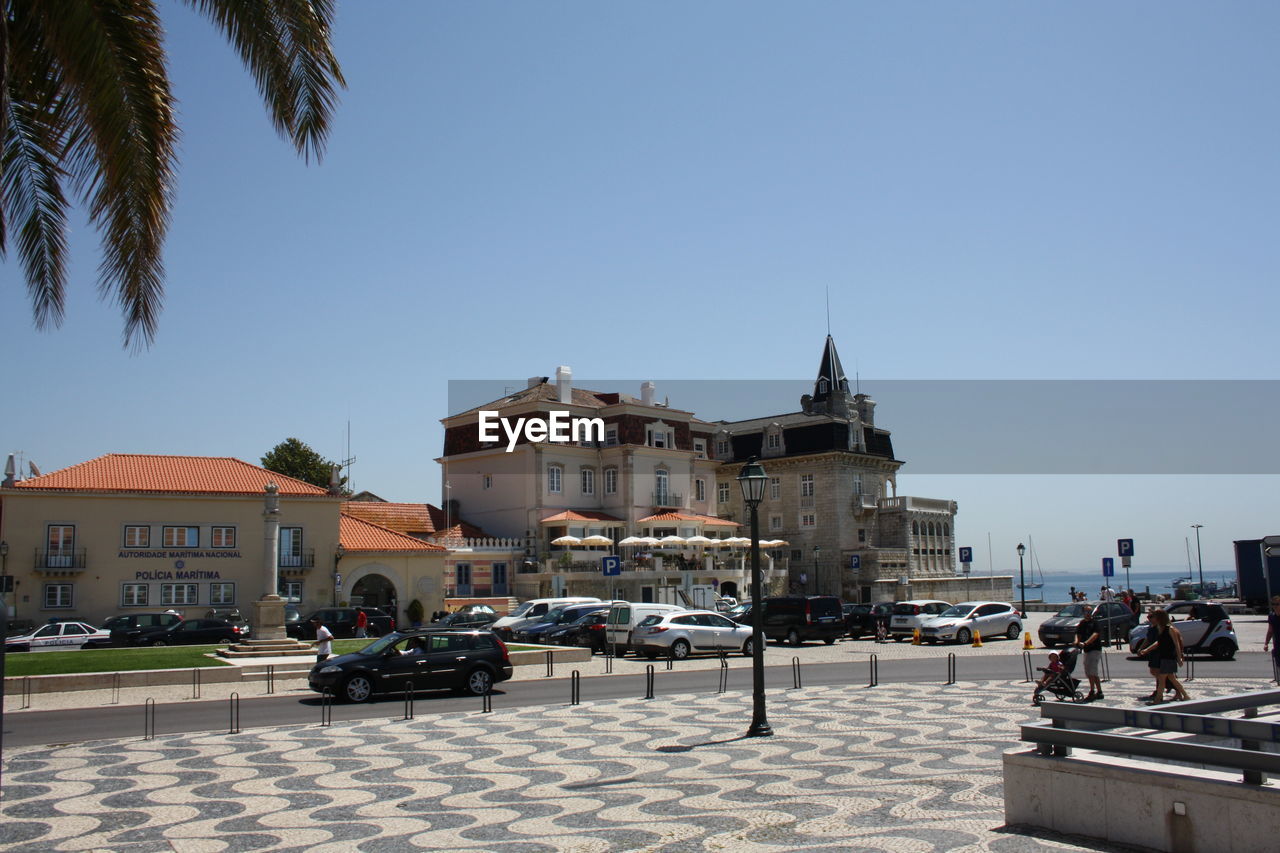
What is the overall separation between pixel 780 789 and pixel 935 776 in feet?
5.99

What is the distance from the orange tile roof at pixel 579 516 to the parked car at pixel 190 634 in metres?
21.9

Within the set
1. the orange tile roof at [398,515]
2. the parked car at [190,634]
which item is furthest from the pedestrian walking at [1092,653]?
the orange tile roof at [398,515]

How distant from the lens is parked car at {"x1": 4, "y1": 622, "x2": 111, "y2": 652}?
34562 mm

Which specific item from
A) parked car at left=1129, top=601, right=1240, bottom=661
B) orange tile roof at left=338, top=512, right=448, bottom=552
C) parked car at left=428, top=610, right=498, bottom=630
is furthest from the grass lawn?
parked car at left=1129, top=601, right=1240, bottom=661

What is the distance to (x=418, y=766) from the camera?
13.1m

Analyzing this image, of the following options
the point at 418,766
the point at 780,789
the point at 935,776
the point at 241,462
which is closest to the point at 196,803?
the point at 418,766

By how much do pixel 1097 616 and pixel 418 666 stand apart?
20.2 meters

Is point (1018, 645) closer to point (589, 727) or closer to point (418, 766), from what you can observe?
point (589, 727)

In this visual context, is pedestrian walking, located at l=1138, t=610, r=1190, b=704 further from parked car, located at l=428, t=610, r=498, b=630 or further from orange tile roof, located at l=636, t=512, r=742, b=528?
orange tile roof, located at l=636, t=512, r=742, b=528

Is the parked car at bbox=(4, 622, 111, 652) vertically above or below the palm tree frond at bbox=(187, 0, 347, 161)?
below

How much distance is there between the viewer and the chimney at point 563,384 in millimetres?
60469

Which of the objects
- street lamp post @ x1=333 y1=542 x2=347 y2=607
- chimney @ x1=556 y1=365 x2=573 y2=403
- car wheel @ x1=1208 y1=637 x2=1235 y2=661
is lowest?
car wheel @ x1=1208 y1=637 x2=1235 y2=661

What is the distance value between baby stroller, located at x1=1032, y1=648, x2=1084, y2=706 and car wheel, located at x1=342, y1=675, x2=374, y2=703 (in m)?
12.3

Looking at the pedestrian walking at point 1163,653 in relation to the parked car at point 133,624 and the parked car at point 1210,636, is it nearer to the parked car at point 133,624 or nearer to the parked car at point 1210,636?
the parked car at point 1210,636
